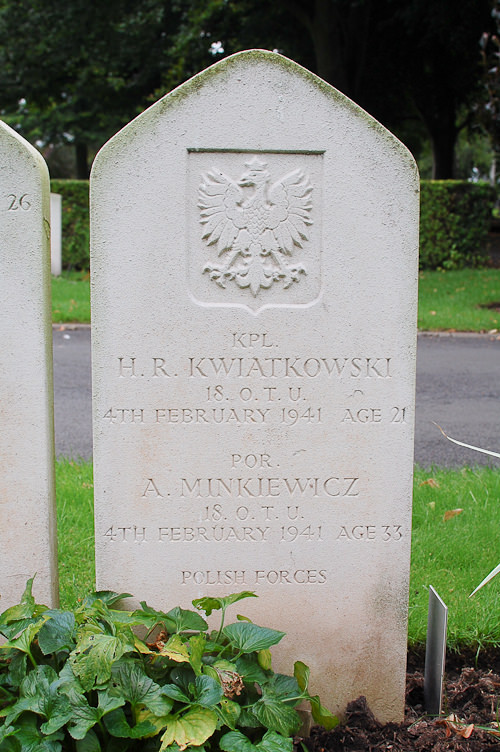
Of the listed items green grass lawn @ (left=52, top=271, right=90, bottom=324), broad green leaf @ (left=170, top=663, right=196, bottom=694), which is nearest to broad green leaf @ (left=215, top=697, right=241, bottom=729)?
broad green leaf @ (left=170, top=663, right=196, bottom=694)

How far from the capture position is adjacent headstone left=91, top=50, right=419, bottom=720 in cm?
229

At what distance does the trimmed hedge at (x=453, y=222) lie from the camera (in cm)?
1477

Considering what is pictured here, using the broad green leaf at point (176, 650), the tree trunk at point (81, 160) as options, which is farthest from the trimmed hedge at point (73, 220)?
the broad green leaf at point (176, 650)

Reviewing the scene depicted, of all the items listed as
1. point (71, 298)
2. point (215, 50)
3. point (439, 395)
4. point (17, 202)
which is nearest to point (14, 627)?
point (17, 202)

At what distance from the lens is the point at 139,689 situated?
2.00m

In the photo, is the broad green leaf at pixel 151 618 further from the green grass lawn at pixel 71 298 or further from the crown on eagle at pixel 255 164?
the green grass lawn at pixel 71 298

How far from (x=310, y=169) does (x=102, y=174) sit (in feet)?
2.14

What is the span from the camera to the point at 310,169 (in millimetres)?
2326

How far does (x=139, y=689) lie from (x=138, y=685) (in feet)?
0.04

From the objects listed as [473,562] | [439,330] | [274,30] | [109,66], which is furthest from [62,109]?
[473,562]

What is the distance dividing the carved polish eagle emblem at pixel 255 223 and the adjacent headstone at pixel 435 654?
120cm

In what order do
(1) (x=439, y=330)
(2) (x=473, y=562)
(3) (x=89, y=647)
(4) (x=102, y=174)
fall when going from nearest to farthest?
1. (3) (x=89, y=647)
2. (4) (x=102, y=174)
3. (2) (x=473, y=562)
4. (1) (x=439, y=330)

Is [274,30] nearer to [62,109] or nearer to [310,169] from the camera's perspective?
[62,109]

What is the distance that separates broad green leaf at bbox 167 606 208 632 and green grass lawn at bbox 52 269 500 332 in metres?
Answer: 8.23
